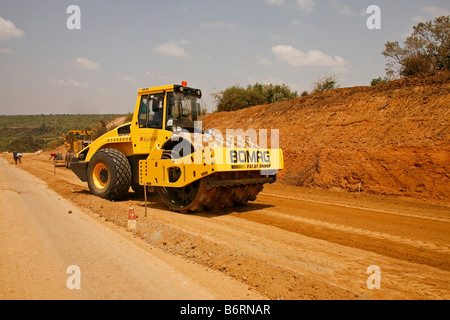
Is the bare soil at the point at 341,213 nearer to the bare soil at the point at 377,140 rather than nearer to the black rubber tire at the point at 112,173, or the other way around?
the bare soil at the point at 377,140

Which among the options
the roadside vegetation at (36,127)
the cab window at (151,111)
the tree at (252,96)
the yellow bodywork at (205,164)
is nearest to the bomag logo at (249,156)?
the yellow bodywork at (205,164)

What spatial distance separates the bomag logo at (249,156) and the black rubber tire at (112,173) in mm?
3650

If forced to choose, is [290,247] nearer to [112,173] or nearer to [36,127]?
[112,173]

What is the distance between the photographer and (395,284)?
4043 mm

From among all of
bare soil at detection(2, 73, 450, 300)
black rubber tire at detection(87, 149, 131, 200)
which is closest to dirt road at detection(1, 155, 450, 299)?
bare soil at detection(2, 73, 450, 300)

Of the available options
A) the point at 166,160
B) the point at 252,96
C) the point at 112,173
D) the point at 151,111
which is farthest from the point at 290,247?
the point at 252,96

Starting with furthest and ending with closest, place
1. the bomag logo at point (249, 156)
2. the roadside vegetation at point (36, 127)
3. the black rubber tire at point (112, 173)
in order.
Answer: the roadside vegetation at point (36, 127), the black rubber tire at point (112, 173), the bomag logo at point (249, 156)

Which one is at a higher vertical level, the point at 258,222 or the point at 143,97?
the point at 143,97

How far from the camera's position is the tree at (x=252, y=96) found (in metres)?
29.2

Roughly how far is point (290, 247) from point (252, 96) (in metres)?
25.0

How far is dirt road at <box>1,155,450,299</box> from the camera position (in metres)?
3.91
